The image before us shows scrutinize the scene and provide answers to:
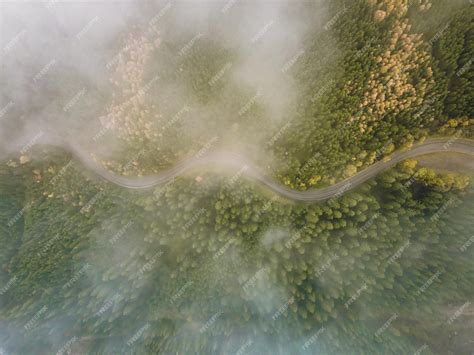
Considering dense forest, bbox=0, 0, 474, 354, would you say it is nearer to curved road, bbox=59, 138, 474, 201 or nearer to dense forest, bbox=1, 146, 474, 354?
dense forest, bbox=1, 146, 474, 354

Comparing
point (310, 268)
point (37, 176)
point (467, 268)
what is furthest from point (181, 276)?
point (467, 268)

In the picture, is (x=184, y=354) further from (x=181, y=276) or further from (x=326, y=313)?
(x=326, y=313)

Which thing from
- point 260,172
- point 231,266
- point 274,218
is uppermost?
point 260,172

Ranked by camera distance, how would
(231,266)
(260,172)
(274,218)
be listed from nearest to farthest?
(274,218)
(260,172)
(231,266)

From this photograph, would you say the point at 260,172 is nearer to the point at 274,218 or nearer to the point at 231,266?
the point at 274,218

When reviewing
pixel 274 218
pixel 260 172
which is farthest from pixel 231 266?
pixel 260 172

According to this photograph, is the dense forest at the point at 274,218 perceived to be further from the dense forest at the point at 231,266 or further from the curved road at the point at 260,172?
the curved road at the point at 260,172

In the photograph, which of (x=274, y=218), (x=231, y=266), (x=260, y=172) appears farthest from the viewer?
(x=231, y=266)

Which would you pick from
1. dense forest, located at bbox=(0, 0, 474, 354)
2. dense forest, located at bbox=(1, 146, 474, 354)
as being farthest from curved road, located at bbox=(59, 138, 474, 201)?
dense forest, located at bbox=(1, 146, 474, 354)
